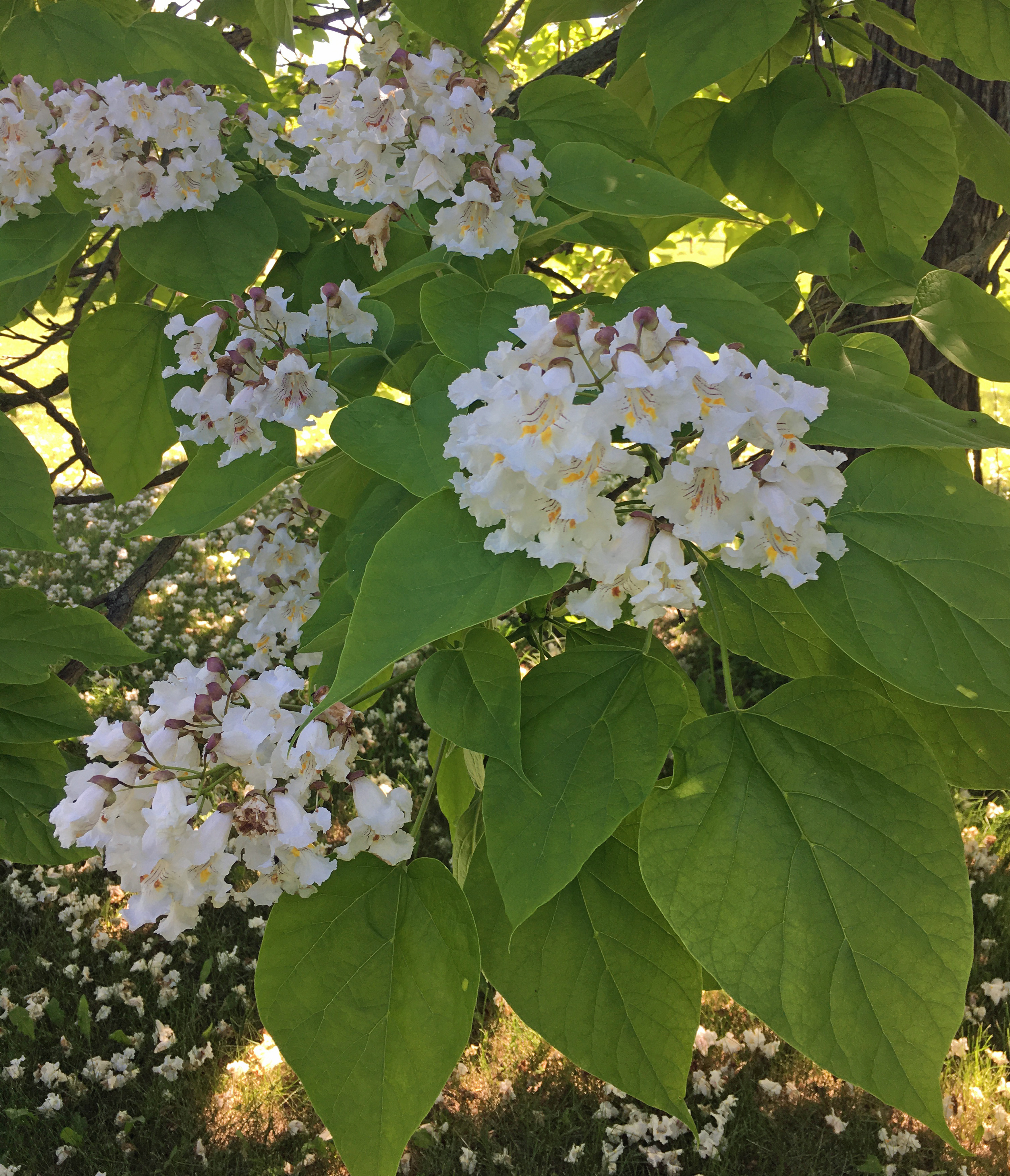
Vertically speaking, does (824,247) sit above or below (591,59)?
below

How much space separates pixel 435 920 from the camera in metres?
1.06

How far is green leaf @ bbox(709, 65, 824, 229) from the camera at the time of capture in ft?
5.22

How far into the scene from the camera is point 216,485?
1.26m

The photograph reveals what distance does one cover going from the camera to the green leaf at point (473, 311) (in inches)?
40.4

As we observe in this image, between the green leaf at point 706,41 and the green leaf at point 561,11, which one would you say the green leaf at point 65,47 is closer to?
the green leaf at point 561,11

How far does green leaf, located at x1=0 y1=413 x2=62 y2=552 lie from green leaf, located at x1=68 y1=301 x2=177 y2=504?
0.45 feet

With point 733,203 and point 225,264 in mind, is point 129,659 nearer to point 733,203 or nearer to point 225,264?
point 225,264

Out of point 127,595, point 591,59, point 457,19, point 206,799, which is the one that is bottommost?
point 127,595

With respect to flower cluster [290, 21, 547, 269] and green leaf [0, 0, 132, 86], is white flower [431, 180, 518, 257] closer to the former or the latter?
flower cluster [290, 21, 547, 269]

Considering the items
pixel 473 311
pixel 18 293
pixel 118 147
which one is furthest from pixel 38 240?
pixel 473 311

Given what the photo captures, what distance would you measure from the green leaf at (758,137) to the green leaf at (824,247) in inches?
7.0

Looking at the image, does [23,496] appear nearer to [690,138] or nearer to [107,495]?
[107,495]

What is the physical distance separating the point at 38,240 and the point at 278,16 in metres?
0.56

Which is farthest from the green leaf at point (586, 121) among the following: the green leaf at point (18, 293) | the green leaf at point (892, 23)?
the green leaf at point (18, 293)
